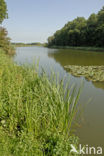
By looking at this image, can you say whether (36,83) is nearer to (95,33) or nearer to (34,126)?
(34,126)

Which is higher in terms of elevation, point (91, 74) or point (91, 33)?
point (91, 33)

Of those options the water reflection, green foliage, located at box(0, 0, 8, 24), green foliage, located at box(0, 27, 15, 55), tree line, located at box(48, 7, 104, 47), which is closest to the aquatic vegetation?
the water reflection

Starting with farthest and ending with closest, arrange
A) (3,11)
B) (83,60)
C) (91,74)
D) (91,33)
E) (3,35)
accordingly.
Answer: (91,33) → (3,11) → (3,35) → (83,60) → (91,74)

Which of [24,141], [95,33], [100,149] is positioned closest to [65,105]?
[24,141]

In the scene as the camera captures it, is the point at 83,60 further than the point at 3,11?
No

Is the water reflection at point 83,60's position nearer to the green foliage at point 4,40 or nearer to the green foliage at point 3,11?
the green foliage at point 4,40

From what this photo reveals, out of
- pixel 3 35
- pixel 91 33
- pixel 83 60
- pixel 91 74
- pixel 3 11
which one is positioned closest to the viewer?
pixel 91 74

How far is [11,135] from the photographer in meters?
2.04

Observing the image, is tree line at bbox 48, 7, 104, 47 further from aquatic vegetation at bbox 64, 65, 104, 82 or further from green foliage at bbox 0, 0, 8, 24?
aquatic vegetation at bbox 64, 65, 104, 82

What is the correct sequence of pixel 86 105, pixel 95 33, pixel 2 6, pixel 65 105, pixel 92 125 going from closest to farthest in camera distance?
1. pixel 65 105
2. pixel 92 125
3. pixel 86 105
4. pixel 2 6
5. pixel 95 33

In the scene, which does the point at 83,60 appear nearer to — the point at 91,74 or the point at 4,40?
the point at 91,74

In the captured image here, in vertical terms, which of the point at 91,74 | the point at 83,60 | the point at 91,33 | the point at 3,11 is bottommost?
the point at 91,74

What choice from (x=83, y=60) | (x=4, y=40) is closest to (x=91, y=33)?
(x=83, y=60)

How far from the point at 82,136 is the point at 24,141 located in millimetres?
1269
